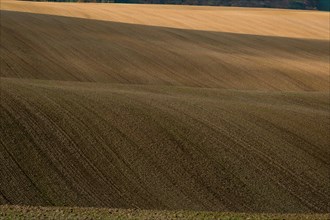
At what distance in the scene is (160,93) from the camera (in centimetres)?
2189

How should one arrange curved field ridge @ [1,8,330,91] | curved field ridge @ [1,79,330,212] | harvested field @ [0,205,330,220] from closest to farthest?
harvested field @ [0,205,330,220] → curved field ridge @ [1,79,330,212] → curved field ridge @ [1,8,330,91]

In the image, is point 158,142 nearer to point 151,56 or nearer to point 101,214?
point 101,214

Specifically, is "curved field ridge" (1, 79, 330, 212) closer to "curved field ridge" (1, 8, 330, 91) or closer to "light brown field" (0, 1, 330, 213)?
"light brown field" (0, 1, 330, 213)

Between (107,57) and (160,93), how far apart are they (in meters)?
9.20

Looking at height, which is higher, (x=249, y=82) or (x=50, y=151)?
(x=50, y=151)

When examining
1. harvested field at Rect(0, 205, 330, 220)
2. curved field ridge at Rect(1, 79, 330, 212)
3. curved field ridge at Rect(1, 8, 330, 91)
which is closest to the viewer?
harvested field at Rect(0, 205, 330, 220)

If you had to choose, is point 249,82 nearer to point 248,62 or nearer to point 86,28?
point 248,62

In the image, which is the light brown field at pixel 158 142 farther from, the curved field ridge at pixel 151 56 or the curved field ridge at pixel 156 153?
the curved field ridge at pixel 151 56

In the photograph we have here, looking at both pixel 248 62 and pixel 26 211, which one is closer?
pixel 26 211

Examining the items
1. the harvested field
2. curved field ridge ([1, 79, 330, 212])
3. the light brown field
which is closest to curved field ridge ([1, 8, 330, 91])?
the light brown field

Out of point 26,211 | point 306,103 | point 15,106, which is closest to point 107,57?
point 306,103

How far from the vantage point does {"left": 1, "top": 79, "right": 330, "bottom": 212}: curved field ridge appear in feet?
43.8

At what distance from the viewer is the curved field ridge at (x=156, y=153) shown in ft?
43.8

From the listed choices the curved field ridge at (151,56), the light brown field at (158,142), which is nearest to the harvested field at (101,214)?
the light brown field at (158,142)
